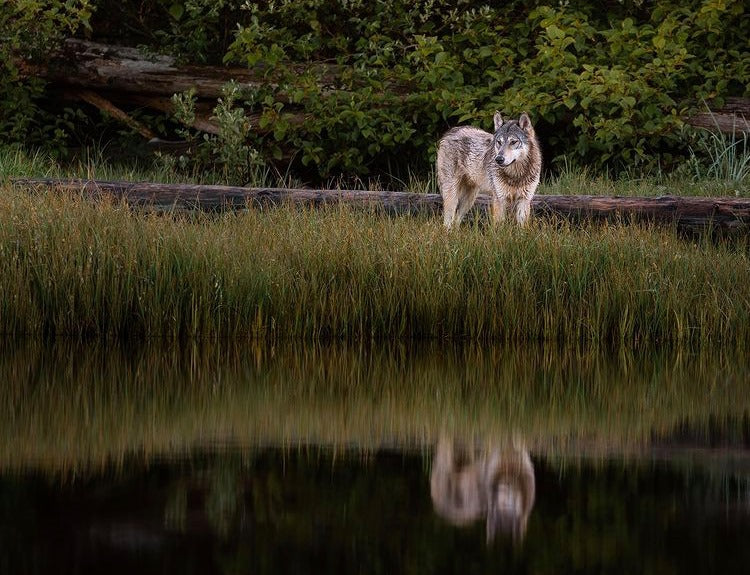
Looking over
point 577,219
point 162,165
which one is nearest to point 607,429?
point 577,219

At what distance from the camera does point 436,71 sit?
623 inches

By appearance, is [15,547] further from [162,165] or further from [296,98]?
[162,165]

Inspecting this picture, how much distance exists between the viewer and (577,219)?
11805 mm

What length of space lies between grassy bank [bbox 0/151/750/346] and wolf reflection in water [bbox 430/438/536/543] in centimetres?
375

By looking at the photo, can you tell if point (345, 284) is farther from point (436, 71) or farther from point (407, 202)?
point (436, 71)

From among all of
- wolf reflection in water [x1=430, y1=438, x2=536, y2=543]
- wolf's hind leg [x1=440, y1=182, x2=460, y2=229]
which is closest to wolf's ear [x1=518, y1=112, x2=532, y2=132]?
Result: wolf's hind leg [x1=440, y1=182, x2=460, y2=229]

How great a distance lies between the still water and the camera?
12.4 ft

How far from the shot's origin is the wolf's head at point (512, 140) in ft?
37.6

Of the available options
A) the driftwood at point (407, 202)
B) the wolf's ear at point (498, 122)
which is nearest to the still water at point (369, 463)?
the driftwood at point (407, 202)

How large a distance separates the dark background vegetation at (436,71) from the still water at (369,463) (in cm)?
756

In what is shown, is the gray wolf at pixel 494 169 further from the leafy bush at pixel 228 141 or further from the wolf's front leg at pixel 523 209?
the leafy bush at pixel 228 141

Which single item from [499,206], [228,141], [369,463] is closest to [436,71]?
[228,141]

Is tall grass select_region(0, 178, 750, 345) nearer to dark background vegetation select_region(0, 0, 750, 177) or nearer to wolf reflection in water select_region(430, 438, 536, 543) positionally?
wolf reflection in water select_region(430, 438, 536, 543)

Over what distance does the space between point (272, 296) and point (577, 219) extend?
3772mm
